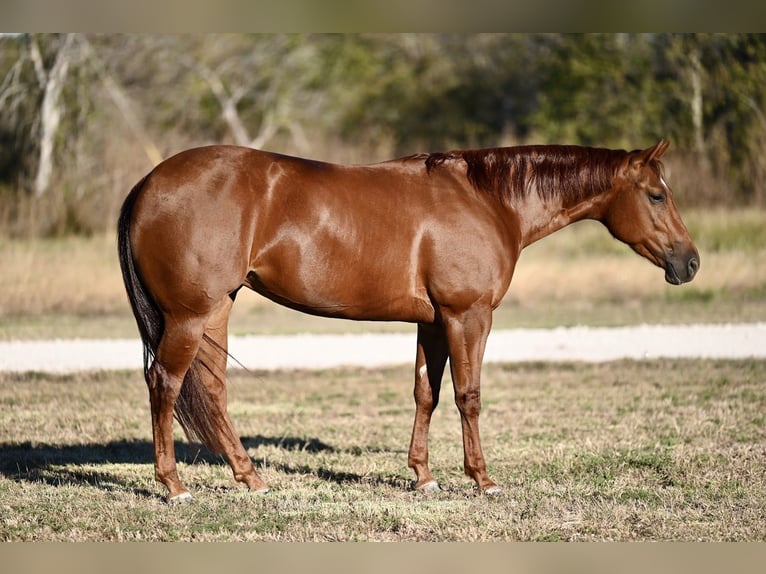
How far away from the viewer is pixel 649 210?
638 centimetres

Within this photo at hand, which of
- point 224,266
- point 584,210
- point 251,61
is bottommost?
point 224,266

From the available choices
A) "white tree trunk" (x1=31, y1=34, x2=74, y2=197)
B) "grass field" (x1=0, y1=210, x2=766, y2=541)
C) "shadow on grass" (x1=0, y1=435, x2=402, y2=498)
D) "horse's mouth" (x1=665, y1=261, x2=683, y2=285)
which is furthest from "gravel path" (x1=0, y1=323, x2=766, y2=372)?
"white tree trunk" (x1=31, y1=34, x2=74, y2=197)

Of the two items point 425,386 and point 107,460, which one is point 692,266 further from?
point 107,460

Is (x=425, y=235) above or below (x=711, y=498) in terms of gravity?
above

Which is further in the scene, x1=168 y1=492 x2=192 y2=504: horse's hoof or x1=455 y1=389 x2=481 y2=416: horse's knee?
x1=455 y1=389 x2=481 y2=416: horse's knee

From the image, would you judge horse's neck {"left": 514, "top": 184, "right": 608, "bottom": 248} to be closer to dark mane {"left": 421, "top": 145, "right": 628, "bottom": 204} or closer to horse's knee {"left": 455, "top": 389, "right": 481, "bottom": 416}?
dark mane {"left": 421, "top": 145, "right": 628, "bottom": 204}

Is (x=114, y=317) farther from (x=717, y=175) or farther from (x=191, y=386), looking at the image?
(x=717, y=175)

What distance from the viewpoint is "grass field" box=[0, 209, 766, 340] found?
13.8 metres

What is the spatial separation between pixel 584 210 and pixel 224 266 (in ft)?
7.69

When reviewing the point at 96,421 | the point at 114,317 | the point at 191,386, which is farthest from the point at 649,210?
the point at 114,317

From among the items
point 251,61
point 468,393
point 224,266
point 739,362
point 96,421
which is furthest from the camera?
point 251,61

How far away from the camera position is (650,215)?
6387mm

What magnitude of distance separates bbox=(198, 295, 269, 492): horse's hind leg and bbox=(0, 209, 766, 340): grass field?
22.9ft

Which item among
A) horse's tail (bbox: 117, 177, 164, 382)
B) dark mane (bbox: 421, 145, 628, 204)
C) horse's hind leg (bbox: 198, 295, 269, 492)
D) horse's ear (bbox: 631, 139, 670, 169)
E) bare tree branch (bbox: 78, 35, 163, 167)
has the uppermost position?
bare tree branch (bbox: 78, 35, 163, 167)
